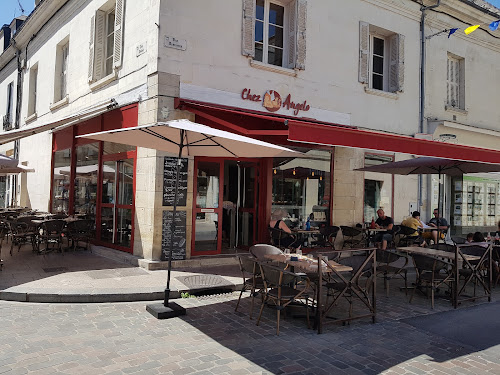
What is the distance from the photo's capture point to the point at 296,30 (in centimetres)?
954

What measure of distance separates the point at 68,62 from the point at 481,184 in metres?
13.7

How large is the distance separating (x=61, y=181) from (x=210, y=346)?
944cm

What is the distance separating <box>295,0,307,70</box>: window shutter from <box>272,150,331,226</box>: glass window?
2.03 metres

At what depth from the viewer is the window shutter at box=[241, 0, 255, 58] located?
8.70 metres

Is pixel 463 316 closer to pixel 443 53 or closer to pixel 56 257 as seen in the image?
pixel 56 257

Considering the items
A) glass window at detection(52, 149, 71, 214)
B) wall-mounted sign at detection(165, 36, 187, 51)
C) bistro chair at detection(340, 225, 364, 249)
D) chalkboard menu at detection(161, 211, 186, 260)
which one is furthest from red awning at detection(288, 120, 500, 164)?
glass window at detection(52, 149, 71, 214)

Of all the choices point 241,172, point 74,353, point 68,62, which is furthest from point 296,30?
point 74,353

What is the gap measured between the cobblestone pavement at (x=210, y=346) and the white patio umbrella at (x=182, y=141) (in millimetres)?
366

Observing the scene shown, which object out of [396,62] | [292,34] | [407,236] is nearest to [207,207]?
[292,34]

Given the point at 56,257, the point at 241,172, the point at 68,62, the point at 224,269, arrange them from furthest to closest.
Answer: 1. the point at 68,62
2. the point at 241,172
3. the point at 56,257
4. the point at 224,269

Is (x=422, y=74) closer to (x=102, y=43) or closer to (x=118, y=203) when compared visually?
(x=102, y=43)

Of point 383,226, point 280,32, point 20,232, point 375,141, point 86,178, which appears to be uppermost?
point 280,32

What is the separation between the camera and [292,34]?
966 centimetres

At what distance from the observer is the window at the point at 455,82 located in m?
13.1
